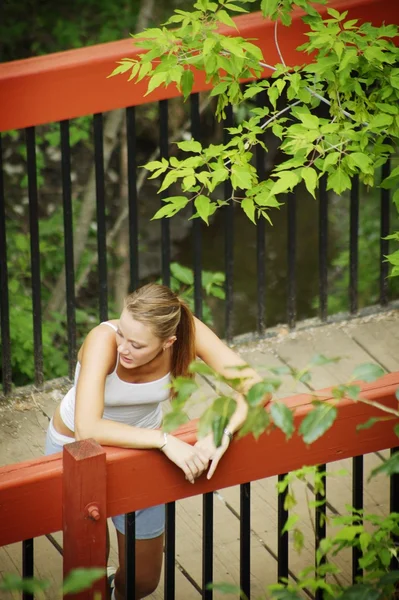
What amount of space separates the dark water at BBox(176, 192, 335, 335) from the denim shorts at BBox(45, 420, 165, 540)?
520 cm

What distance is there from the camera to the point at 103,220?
13.6ft

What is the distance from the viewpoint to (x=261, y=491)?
3896 millimetres

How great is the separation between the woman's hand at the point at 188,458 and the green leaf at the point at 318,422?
0.36m

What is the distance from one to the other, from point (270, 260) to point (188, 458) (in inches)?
268

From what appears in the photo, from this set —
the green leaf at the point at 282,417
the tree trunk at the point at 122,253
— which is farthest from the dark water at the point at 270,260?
the green leaf at the point at 282,417

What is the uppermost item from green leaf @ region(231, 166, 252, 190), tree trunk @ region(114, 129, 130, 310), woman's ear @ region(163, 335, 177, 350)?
green leaf @ region(231, 166, 252, 190)

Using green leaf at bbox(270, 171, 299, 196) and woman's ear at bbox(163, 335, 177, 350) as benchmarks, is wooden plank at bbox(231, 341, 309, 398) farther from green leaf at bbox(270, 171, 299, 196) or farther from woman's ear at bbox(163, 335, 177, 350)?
green leaf at bbox(270, 171, 299, 196)

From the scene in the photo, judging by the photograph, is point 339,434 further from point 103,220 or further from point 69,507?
point 103,220

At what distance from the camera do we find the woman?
3.04m

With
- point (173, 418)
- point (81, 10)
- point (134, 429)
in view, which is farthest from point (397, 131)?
point (81, 10)

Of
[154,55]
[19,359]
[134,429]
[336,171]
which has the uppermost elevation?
[154,55]

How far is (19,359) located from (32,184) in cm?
130

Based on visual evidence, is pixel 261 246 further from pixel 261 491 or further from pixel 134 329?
pixel 134 329

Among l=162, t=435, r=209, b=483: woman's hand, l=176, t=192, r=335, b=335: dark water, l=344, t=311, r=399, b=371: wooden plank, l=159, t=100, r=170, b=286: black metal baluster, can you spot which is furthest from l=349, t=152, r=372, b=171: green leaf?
l=176, t=192, r=335, b=335: dark water
